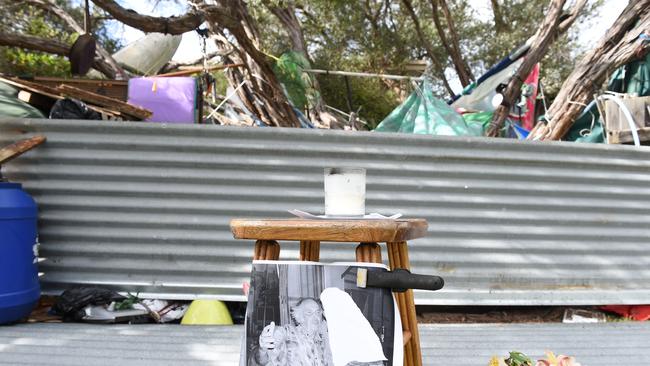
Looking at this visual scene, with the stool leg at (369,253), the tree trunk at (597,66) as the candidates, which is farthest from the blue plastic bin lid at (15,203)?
the tree trunk at (597,66)

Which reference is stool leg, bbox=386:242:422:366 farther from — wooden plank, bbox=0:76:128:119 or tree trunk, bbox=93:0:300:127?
tree trunk, bbox=93:0:300:127

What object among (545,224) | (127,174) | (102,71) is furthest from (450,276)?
(102,71)

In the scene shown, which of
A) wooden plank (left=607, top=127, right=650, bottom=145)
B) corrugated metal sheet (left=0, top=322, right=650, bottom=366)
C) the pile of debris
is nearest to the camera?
corrugated metal sheet (left=0, top=322, right=650, bottom=366)

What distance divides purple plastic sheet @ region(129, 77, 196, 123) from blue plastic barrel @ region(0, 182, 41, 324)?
4.52 ft

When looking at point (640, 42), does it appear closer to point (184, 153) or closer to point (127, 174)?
point (184, 153)

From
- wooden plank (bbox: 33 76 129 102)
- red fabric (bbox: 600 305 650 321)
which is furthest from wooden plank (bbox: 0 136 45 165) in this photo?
red fabric (bbox: 600 305 650 321)

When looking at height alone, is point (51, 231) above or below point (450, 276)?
above

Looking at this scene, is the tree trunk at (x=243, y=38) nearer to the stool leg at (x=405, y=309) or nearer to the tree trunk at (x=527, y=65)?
the tree trunk at (x=527, y=65)

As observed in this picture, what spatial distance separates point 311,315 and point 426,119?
10.8 feet

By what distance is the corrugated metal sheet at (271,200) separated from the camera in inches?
112

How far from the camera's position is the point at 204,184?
288 cm

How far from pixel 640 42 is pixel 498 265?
9.43 feet

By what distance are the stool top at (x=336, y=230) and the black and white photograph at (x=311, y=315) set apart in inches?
3.6

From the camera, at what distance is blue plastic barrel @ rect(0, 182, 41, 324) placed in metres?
2.47
